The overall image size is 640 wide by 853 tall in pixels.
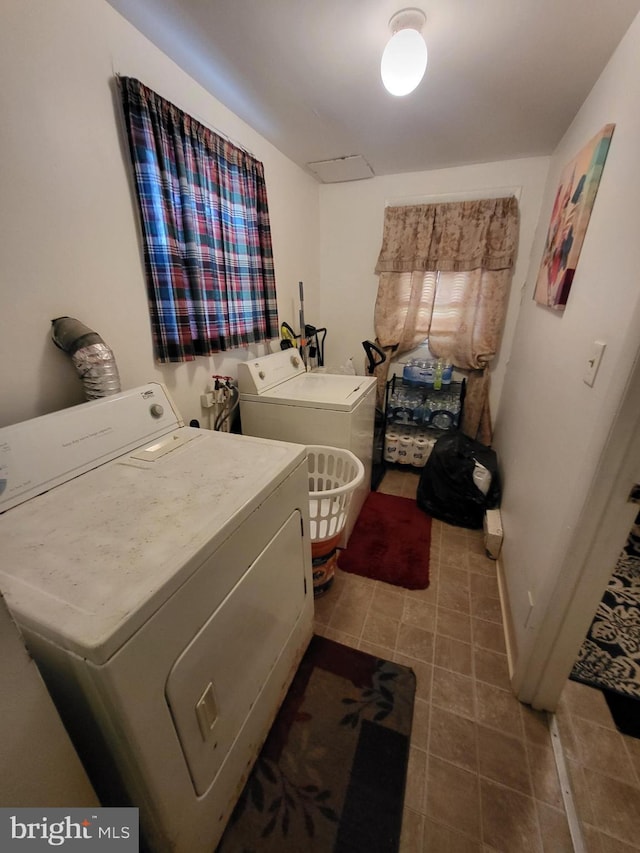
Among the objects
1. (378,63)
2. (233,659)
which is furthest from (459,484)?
(378,63)

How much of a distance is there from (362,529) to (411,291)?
1.97 metres

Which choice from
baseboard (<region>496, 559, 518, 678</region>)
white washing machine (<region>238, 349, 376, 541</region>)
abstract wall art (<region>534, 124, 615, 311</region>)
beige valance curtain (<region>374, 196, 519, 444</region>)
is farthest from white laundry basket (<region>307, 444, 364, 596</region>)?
beige valance curtain (<region>374, 196, 519, 444</region>)

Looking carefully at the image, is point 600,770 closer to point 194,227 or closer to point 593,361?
point 593,361

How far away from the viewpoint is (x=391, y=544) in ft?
6.74

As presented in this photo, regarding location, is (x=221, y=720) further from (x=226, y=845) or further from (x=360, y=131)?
(x=360, y=131)

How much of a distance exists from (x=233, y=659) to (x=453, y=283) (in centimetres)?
284

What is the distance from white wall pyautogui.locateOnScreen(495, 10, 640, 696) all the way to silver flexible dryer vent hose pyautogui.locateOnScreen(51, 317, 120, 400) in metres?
1.56

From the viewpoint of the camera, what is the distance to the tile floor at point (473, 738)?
3.11 feet

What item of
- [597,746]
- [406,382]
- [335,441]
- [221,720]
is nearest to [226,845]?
[221,720]

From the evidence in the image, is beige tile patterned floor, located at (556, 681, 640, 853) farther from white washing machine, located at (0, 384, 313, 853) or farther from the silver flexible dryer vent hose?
the silver flexible dryer vent hose

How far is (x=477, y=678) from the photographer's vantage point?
1.32 metres

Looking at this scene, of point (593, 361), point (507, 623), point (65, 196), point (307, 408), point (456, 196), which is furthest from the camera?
point (456, 196)

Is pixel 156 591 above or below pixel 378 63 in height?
below

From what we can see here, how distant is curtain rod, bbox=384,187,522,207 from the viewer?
2377mm
